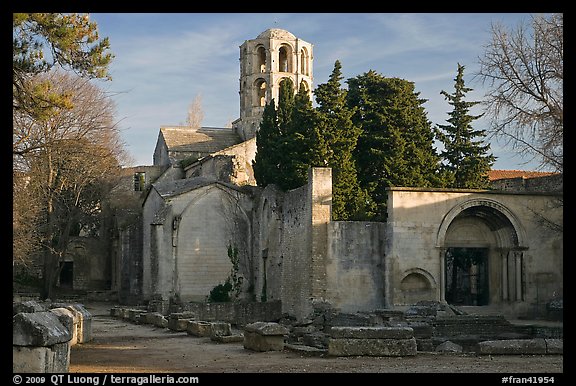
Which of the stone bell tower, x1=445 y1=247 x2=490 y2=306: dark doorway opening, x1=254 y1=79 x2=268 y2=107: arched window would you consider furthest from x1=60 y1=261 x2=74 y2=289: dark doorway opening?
x1=445 y1=247 x2=490 y2=306: dark doorway opening

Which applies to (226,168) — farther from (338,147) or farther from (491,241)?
(491,241)

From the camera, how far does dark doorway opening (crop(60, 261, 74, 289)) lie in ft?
160

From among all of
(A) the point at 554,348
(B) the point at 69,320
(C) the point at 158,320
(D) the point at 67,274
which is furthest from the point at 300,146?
(D) the point at 67,274

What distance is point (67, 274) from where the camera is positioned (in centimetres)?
4934

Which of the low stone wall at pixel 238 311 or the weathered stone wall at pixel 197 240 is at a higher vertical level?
the weathered stone wall at pixel 197 240

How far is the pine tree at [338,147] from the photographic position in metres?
30.8

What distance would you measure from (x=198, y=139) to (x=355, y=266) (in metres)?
27.3

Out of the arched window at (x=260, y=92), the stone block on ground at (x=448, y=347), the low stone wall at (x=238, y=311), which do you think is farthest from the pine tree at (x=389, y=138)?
the arched window at (x=260, y=92)

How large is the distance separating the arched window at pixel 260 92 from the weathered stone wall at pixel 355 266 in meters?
27.7

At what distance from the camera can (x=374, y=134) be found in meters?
34.3

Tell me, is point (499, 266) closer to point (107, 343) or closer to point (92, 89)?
point (107, 343)

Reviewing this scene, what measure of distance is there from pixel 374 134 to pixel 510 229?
7.53 meters

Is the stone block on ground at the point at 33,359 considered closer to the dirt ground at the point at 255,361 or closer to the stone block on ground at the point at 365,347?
the dirt ground at the point at 255,361

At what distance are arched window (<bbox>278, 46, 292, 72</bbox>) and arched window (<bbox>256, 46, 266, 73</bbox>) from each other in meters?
1.10
